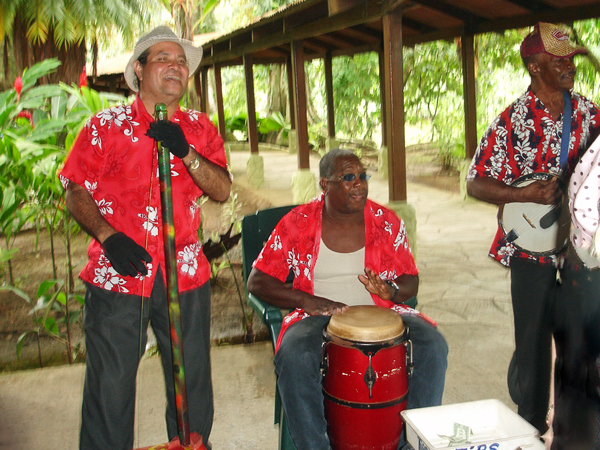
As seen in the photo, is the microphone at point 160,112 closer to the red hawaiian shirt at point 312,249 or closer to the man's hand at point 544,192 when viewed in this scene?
the red hawaiian shirt at point 312,249

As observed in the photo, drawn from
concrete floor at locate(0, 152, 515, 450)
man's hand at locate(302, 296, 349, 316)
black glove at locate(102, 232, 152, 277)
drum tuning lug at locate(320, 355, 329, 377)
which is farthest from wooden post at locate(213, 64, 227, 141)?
black glove at locate(102, 232, 152, 277)

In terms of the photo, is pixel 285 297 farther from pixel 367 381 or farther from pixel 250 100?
pixel 250 100

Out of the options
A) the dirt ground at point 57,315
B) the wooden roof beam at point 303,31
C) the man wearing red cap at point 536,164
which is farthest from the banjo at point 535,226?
the wooden roof beam at point 303,31

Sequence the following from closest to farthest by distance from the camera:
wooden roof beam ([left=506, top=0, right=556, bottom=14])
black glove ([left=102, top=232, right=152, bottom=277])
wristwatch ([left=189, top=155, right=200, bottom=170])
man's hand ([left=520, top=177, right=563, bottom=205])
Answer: black glove ([left=102, top=232, right=152, bottom=277]) < wristwatch ([left=189, top=155, right=200, bottom=170]) < man's hand ([left=520, top=177, right=563, bottom=205]) < wooden roof beam ([left=506, top=0, right=556, bottom=14])

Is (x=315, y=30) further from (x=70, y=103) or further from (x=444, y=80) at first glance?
(x=444, y=80)

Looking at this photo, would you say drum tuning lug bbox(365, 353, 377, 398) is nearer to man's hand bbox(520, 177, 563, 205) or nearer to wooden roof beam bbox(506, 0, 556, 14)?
man's hand bbox(520, 177, 563, 205)

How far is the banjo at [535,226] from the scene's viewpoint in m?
2.64

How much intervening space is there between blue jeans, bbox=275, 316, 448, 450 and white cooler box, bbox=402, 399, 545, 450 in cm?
50

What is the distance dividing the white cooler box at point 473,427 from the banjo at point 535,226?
914mm

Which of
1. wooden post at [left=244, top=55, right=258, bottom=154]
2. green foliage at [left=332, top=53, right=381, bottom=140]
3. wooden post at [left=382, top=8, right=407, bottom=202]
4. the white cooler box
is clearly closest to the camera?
the white cooler box

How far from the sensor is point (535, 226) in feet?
8.86

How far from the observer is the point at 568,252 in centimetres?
133

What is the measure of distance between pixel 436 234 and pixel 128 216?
19.3 feet

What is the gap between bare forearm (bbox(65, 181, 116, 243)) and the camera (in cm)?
218
